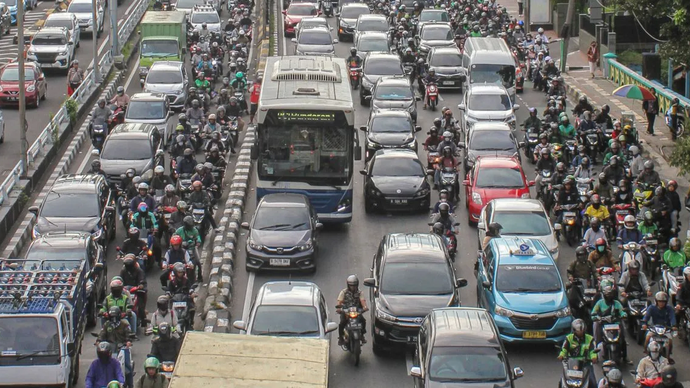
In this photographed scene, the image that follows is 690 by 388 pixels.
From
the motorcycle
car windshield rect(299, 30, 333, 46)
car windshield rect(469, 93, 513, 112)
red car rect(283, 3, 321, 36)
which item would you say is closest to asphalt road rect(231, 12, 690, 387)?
the motorcycle

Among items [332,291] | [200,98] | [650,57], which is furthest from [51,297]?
[650,57]

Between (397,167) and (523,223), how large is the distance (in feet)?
18.1

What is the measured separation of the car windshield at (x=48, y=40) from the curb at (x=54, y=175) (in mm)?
3199

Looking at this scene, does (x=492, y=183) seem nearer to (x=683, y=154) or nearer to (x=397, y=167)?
(x=397, y=167)

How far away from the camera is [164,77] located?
4178cm

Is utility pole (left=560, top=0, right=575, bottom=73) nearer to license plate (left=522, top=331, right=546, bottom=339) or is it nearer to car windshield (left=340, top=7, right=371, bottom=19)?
car windshield (left=340, top=7, right=371, bottom=19)

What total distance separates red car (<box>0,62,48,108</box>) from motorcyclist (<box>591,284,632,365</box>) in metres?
27.6

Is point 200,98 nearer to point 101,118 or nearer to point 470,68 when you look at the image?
point 101,118

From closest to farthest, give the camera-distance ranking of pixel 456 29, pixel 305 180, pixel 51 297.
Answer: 1. pixel 51 297
2. pixel 305 180
3. pixel 456 29

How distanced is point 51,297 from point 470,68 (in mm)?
23149

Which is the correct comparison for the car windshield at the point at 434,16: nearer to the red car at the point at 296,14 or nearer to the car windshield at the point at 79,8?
the red car at the point at 296,14

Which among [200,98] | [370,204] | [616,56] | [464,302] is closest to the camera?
[464,302]

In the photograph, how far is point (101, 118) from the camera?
117 ft

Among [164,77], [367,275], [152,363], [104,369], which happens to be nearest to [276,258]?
[367,275]
